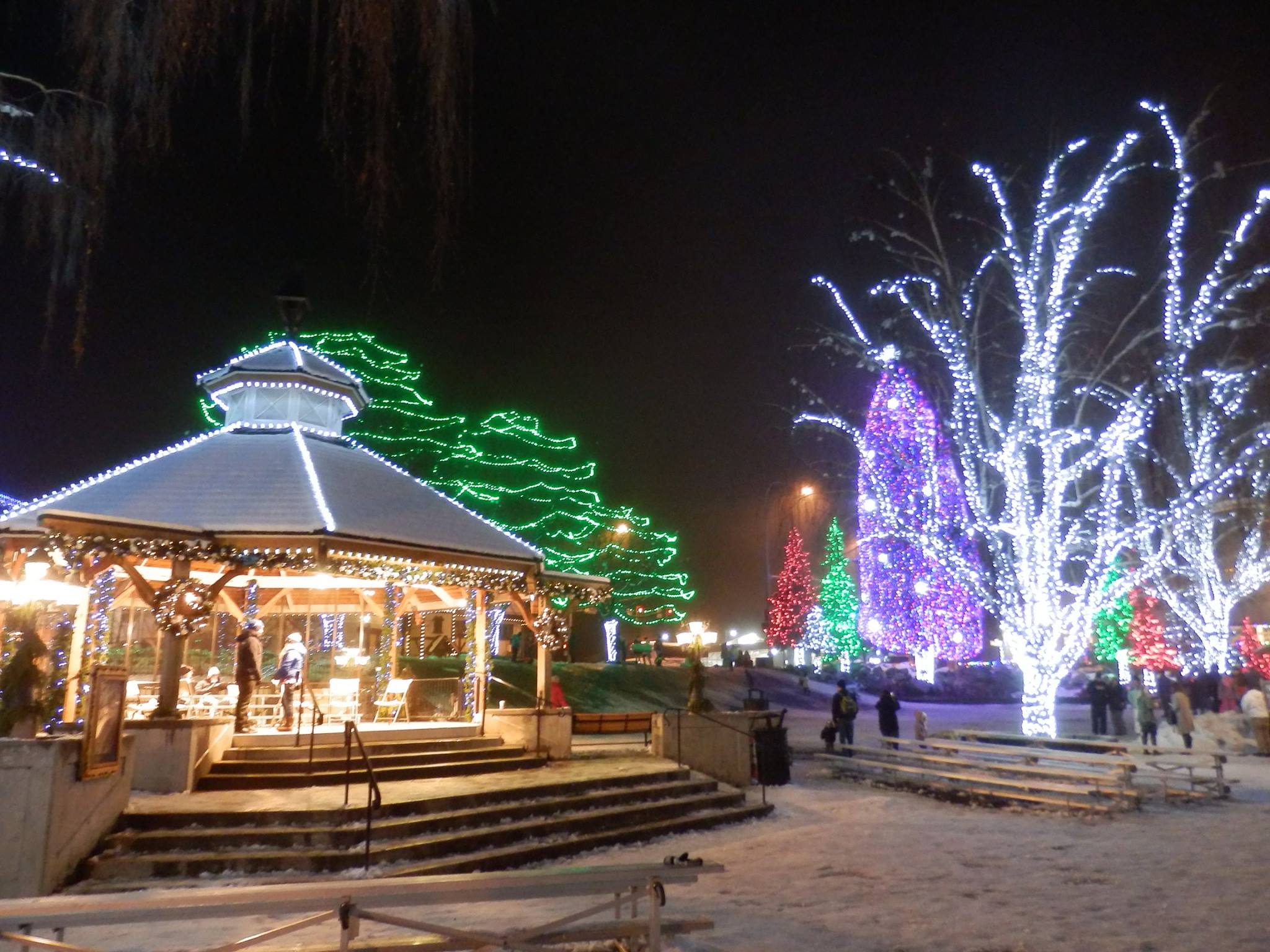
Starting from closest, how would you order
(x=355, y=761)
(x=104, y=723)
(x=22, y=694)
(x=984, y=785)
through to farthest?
(x=22, y=694), (x=104, y=723), (x=355, y=761), (x=984, y=785)

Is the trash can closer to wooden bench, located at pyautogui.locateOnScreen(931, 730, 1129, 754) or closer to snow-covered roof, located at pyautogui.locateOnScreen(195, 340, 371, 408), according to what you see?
wooden bench, located at pyautogui.locateOnScreen(931, 730, 1129, 754)

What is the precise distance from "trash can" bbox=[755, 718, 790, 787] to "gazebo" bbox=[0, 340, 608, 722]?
3723mm

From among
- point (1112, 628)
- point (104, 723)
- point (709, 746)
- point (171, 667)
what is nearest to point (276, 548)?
point (171, 667)

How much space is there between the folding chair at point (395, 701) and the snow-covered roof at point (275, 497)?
3238 millimetres

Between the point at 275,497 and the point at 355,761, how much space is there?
13.2ft

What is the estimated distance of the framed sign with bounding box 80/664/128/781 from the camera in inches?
341

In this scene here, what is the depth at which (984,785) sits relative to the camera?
13664 mm

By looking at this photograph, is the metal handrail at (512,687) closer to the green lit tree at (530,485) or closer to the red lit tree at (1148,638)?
the green lit tree at (530,485)

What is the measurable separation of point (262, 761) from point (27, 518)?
4821mm

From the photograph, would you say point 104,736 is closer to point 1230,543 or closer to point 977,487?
point 977,487

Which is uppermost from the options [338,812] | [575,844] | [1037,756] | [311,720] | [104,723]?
[104,723]

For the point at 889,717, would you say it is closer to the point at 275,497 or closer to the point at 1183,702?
the point at 1183,702

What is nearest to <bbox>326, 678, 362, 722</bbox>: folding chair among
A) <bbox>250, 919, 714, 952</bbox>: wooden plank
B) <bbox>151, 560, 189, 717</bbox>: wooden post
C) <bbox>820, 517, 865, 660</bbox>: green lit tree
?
<bbox>151, 560, 189, 717</bbox>: wooden post

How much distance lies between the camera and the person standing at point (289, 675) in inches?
557
